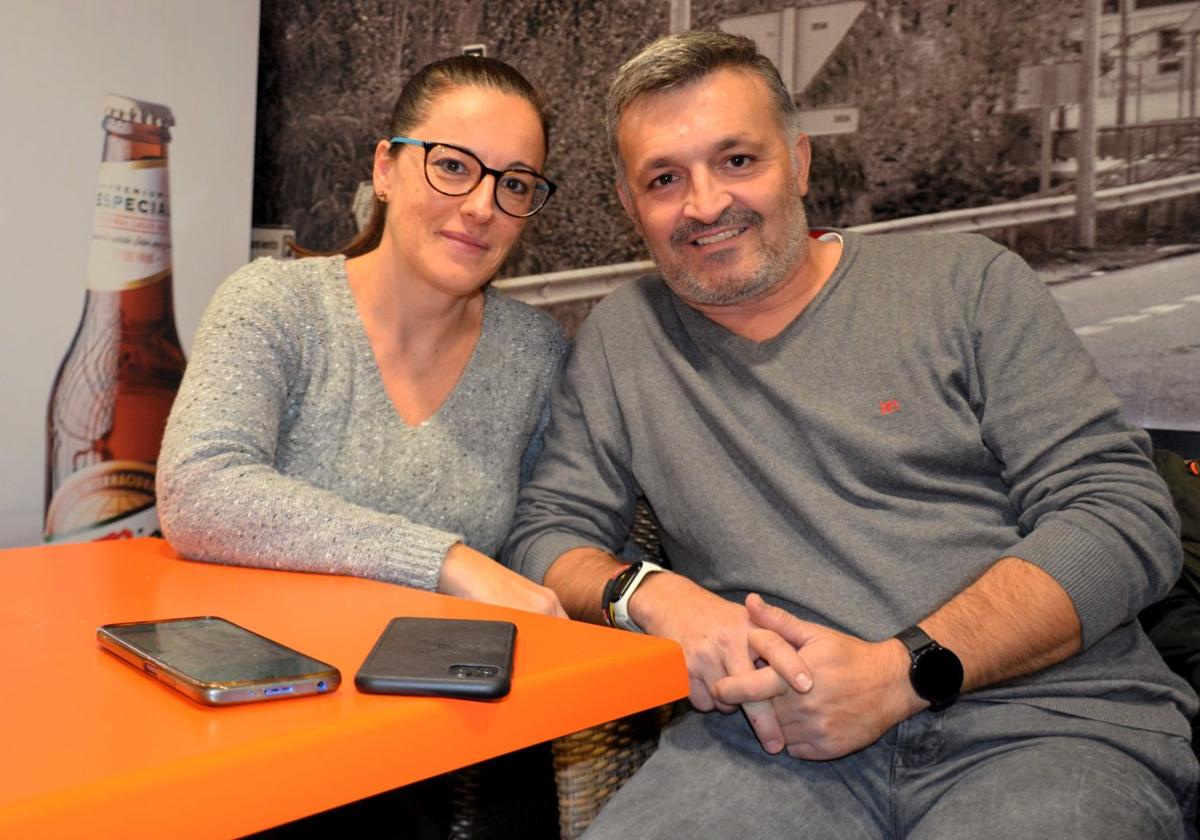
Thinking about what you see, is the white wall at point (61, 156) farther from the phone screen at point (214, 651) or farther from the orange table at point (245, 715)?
the phone screen at point (214, 651)

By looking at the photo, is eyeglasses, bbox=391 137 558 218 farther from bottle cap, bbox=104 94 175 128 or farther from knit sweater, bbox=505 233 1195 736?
bottle cap, bbox=104 94 175 128

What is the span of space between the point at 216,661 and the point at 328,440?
2.61ft

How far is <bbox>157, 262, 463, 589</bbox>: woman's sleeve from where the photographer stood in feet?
4.13

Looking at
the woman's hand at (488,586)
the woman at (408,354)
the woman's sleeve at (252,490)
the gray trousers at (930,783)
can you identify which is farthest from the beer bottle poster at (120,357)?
the gray trousers at (930,783)

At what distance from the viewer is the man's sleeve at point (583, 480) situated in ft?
5.14

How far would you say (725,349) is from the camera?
61.9 inches

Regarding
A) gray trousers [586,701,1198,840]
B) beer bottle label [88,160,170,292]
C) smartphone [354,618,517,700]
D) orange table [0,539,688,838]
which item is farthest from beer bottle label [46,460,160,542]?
smartphone [354,618,517,700]

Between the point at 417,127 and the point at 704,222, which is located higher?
the point at 417,127

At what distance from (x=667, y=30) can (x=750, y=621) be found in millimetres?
1567

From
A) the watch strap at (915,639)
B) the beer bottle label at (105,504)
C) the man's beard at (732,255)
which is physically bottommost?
the beer bottle label at (105,504)

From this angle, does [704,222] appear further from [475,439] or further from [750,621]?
[750,621]

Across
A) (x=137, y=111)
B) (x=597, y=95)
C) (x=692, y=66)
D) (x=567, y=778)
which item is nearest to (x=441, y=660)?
(x=567, y=778)

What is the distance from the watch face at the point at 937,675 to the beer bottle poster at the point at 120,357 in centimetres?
228

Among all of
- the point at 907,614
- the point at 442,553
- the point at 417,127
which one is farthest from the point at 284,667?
the point at 417,127
